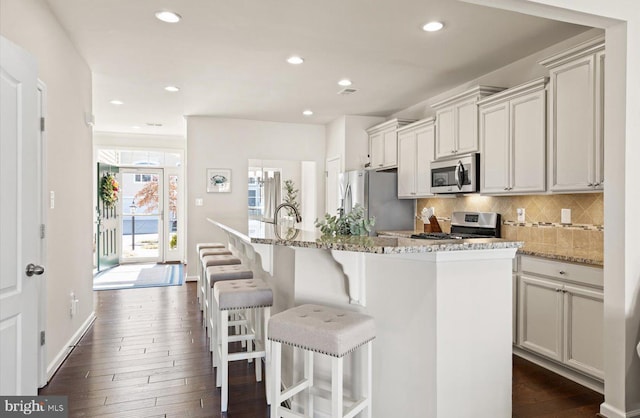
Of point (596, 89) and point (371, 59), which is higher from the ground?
point (371, 59)

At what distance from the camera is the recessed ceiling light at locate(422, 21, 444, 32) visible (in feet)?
10.1

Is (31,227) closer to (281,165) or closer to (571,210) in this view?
(571,210)

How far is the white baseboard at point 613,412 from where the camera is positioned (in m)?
2.34

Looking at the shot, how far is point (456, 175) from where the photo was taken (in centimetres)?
417

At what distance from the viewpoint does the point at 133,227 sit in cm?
838

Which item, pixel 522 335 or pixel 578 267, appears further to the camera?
pixel 522 335

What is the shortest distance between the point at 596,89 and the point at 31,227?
3.52 meters

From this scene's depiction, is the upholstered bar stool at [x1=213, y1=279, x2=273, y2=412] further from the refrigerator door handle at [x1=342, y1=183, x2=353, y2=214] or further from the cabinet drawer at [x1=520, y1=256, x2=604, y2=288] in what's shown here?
the refrigerator door handle at [x1=342, y1=183, x2=353, y2=214]

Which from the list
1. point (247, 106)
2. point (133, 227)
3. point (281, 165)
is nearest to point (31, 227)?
point (247, 106)

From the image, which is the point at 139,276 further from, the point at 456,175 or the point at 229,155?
the point at 456,175

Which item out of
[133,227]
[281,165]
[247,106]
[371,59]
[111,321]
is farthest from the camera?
[133,227]

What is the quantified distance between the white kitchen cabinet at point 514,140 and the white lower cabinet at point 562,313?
2.31ft

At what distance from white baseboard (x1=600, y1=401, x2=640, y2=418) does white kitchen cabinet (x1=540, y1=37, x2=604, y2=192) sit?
1395mm

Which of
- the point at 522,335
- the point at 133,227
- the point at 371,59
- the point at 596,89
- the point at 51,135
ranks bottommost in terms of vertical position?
the point at 522,335
